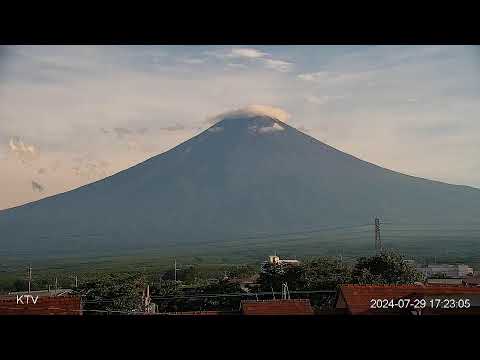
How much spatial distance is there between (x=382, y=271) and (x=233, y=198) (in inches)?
1157

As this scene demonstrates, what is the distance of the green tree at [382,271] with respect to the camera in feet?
21.9

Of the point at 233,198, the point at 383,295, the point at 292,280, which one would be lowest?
the point at 292,280

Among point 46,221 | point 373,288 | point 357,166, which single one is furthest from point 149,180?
point 373,288

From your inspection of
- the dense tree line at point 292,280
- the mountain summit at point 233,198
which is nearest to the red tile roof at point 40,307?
the dense tree line at point 292,280

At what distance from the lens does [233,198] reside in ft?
122

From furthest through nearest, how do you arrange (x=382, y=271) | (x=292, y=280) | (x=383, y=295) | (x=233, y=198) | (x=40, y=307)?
(x=233, y=198)
(x=382, y=271)
(x=292, y=280)
(x=383, y=295)
(x=40, y=307)

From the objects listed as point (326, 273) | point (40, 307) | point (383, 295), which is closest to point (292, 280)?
point (326, 273)

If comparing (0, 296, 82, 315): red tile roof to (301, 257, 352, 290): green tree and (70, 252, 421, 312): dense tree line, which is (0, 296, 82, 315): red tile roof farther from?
(301, 257, 352, 290): green tree

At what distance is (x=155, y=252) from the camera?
24812mm

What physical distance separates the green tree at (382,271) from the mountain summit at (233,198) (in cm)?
1756

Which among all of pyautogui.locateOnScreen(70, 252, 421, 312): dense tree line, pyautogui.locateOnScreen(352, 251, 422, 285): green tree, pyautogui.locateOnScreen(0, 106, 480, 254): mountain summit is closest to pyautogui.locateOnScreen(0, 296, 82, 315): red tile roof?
pyautogui.locateOnScreen(70, 252, 421, 312): dense tree line

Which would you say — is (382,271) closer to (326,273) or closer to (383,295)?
(326,273)
